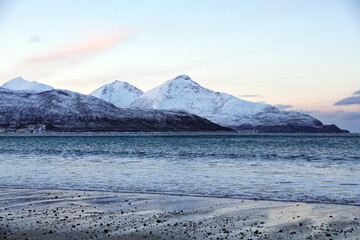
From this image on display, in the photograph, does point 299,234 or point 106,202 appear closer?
point 299,234

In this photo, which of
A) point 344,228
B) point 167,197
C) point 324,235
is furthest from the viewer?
point 167,197

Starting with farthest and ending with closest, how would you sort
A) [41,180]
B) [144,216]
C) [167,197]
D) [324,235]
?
[41,180] → [167,197] → [144,216] → [324,235]

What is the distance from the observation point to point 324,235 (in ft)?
37.4

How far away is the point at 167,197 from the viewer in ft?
61.8

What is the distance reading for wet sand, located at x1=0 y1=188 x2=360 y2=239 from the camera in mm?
11484

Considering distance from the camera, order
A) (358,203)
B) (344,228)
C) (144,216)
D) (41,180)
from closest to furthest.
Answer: (344,228) < (144,216) < (358,203) < (41,180)

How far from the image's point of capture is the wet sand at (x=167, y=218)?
11.5 metres

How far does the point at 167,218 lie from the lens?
13.7 m

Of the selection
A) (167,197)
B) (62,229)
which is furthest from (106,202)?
(62,229)

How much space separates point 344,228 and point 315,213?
257cm

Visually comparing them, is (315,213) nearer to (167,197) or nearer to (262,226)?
(262,226)

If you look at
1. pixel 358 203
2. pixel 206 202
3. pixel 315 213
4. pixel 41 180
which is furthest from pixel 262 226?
pixel 41 180

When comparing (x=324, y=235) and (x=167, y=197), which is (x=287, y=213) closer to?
(x=324, y=235)

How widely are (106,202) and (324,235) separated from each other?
9141mm
